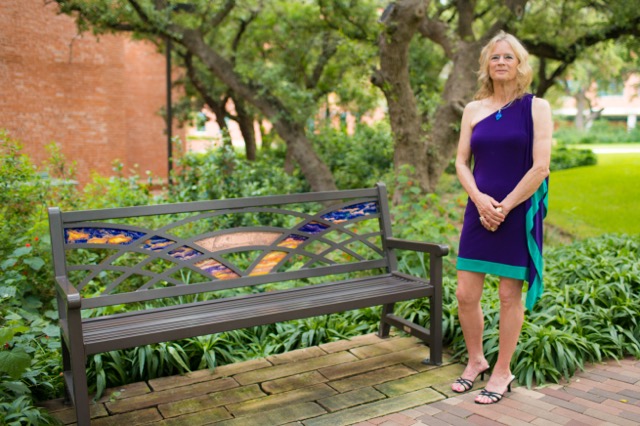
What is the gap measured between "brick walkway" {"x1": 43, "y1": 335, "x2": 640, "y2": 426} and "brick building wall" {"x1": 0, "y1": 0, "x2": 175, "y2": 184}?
704 centimetres

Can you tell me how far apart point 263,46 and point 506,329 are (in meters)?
11.4

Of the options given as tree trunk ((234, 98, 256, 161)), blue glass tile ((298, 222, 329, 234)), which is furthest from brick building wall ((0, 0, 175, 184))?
blue glass tile ((298, 222, 329, 234))

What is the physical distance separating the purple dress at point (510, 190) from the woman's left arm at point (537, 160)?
0.05 metres

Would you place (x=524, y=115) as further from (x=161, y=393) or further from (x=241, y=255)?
(x=241, y=255)

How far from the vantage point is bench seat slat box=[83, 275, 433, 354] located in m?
3.17

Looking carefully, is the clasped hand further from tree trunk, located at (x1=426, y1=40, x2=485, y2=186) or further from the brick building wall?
the brick building wall

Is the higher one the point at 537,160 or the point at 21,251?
the point at 537,160

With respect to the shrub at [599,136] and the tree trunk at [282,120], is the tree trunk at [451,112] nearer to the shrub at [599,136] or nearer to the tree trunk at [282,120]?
the tree trunk at [282,120]

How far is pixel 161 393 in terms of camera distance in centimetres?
370

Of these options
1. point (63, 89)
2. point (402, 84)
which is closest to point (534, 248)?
point (402, 84)

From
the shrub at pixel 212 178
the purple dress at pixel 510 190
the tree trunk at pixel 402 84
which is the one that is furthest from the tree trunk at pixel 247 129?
the purple dress at pixel 510 190

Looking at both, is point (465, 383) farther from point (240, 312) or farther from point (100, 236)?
point (100, 236)

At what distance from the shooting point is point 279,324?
4.71 metres

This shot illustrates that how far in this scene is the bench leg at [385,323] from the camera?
4543 millimetres
